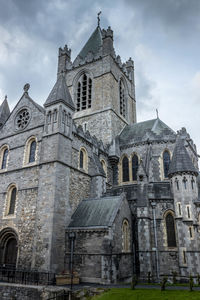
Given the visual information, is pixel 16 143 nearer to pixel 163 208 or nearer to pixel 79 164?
pixel 79 164

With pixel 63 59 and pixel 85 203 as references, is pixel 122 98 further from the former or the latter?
pixel 85 203

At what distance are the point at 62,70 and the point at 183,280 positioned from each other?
30.6 meters

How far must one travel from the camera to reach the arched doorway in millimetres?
18641

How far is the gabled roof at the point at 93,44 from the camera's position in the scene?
122 ft

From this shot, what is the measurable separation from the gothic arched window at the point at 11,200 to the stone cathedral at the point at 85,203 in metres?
0.08

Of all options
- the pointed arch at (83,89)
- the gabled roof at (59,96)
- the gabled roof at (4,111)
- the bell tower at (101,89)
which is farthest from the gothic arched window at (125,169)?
the gabled roof at (4,111)

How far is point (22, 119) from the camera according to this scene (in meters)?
22.5

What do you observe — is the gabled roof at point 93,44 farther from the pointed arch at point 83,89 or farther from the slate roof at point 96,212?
the slate roof at point 96,212

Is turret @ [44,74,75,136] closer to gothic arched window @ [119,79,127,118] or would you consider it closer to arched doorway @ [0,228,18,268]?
arched doorway @ [0,228,18,268]

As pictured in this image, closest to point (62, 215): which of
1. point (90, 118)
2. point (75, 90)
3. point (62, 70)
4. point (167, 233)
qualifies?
point (167, 233)

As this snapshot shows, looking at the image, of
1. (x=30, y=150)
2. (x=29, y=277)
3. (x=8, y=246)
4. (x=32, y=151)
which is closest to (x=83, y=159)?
(x=32, y=151)

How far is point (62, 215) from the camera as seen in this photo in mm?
17688

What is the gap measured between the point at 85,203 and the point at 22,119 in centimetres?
941

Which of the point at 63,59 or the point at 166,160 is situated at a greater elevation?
the point at 63,59
